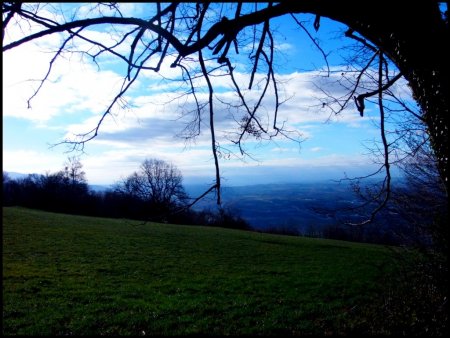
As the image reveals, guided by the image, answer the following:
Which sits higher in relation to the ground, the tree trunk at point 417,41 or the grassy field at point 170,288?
the tree trunk at point 417,41

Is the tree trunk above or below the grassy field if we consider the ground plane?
above

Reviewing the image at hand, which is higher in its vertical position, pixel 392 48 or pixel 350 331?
pixel 392 48

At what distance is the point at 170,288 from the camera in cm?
1184

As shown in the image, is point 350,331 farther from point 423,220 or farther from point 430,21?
point 430,21

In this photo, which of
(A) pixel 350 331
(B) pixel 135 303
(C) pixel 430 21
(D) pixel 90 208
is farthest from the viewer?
(D) pixel 90 208

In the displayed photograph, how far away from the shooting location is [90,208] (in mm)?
56625

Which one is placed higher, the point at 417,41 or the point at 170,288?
the point at 417,41

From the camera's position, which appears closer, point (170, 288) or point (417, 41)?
point (417, 41)

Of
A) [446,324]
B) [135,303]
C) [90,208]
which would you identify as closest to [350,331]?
[446,324]

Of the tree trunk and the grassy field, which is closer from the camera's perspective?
the tree trunk

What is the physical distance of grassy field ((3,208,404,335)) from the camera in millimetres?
8117

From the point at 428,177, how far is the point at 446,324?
12.1 ft

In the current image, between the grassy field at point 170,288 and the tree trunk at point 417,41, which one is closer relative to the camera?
the tree trunk at point 417,41

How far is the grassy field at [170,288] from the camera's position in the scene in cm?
812
